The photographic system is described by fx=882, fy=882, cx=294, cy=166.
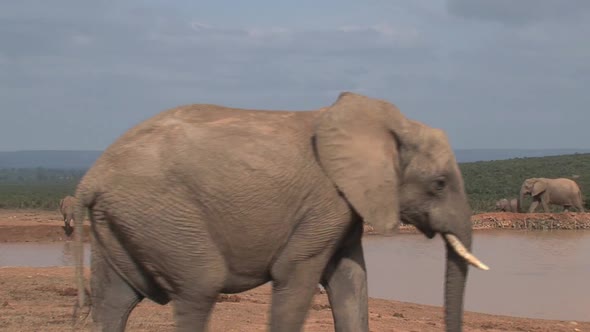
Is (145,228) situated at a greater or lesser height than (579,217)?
greater

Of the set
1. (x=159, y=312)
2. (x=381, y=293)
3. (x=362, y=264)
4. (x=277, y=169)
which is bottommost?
(x=381, y=293)

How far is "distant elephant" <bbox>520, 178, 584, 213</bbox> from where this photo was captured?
29922 mm

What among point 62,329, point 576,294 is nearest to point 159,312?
point 62,329

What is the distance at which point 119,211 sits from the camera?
16.1ft

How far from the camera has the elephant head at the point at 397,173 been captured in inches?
196

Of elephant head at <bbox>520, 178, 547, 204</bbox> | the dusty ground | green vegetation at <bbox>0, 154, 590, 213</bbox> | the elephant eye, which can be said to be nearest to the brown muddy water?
the dusty ground

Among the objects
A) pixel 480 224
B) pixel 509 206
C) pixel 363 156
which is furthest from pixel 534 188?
pixel 363 156

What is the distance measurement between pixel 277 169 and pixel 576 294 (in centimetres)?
1098

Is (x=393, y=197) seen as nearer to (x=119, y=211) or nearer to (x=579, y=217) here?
(x=119, y=211)

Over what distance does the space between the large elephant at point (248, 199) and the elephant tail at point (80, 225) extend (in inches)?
A: 0.4

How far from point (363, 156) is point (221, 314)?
17.0 ft

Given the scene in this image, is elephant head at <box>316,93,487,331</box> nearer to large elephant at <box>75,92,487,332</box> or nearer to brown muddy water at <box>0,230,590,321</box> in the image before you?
large elephant at <box>75,92,487,332</box>

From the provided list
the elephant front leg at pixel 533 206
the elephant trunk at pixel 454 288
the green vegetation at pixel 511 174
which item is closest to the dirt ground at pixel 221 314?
the elephant trunk at pixel 454 288

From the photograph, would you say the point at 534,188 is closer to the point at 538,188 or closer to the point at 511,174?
the point at 538,188
